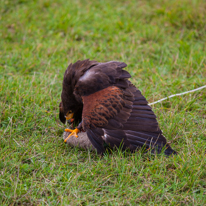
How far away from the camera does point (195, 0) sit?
23.8 ft

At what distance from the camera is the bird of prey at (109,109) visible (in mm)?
3541

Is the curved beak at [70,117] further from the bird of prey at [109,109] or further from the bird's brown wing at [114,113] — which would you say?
the bird's brown wing at [114,113]

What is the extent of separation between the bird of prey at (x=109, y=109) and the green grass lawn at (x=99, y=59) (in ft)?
0.70

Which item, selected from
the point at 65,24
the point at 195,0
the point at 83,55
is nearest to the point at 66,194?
the point at 83,55

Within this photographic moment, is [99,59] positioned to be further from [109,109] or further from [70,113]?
[109,109]

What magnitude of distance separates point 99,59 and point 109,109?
8.38 ft

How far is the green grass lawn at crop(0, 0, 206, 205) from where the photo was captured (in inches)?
125

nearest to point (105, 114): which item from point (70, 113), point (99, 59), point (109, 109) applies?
point (109, 109)

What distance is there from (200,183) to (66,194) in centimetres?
166

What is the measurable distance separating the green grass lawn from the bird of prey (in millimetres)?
215

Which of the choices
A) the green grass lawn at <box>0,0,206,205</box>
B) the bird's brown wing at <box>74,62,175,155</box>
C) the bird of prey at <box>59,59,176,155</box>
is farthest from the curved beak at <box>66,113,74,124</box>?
the bird's brown wing at <box>74,62,175,155</box>

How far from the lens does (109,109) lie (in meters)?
3.66

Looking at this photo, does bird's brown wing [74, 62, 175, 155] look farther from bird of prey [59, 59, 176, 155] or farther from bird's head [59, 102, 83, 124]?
bird's head [59, 102, 83, 124]

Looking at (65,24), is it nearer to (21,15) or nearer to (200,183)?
(21,15)
